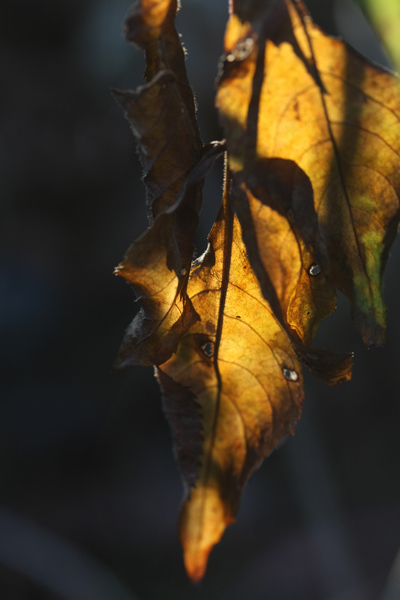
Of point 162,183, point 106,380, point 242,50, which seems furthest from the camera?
point 106,380

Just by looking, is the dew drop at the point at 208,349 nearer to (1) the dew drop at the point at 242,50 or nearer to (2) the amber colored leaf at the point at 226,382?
(2) the amber colored leaf at the point at 226,382

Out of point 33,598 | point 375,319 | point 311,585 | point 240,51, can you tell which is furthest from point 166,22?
point 311,585

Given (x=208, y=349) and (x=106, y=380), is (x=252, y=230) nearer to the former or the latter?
(x=208, y=349)

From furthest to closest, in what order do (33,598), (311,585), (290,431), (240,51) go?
(311,585)
(33,598)
(290,431)
(240,51)

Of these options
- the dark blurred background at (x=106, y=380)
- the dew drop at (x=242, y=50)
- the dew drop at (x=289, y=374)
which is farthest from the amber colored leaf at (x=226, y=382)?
the dark blurred background at (x=106, y=380)

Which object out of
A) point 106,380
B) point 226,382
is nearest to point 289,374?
point 226,382

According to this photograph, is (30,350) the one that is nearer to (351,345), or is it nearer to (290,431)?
(351,345)
